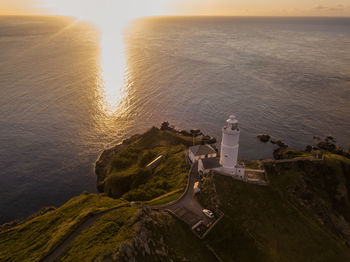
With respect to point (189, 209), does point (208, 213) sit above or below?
above

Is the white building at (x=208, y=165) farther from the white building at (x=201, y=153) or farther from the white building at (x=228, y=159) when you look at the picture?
the white building at (x=201, y=153)

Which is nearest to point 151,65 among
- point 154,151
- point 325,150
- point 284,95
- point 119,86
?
point 119,86

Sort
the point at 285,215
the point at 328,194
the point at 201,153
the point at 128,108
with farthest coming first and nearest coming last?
the point at 128,108
the point at 328,194
the point at 201,153
the point at 285,215

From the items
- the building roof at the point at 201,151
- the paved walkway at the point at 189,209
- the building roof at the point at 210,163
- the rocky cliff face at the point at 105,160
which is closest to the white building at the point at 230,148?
the building roof at the point at 210,163

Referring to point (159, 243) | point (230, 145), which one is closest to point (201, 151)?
point (230, 145)

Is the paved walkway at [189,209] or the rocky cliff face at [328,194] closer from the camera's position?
the paved walkway at [189,209]

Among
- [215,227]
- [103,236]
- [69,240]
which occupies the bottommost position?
[215,227]

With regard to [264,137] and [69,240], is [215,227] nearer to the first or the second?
[69,240]
